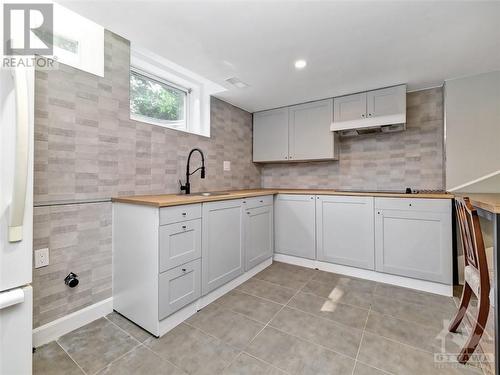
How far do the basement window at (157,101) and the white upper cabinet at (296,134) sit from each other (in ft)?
3.90

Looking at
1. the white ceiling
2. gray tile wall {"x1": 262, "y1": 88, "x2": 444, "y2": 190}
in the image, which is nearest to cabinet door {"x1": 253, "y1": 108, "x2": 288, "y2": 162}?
gray tile wall {"x1": 262, "y1": 88, "x2": 444, "y2": 190}

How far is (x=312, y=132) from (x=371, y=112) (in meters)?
0.71

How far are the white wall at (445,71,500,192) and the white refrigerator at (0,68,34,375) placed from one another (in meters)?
3.25

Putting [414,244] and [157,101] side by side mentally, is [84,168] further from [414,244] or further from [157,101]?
[414,244]

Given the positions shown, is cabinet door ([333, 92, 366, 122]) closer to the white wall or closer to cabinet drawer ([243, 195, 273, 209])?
the white wall

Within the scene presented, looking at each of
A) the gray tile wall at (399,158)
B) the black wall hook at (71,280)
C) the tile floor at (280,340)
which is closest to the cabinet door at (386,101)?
the gray tile wall at (399,158)

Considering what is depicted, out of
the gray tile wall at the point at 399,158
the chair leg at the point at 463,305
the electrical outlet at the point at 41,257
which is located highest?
the gray tile wall at the point at 399,158

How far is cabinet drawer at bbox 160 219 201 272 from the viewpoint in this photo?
1.58m

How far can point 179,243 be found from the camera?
1.69 m

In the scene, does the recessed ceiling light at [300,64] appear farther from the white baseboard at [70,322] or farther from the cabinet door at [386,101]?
the white baseboard at [70,322]

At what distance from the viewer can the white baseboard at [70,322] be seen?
4.85ft

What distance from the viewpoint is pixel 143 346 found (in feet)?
4.81

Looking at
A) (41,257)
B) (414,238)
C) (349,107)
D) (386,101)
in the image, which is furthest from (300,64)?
(41,257)

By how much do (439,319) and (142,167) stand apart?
2.65 m
